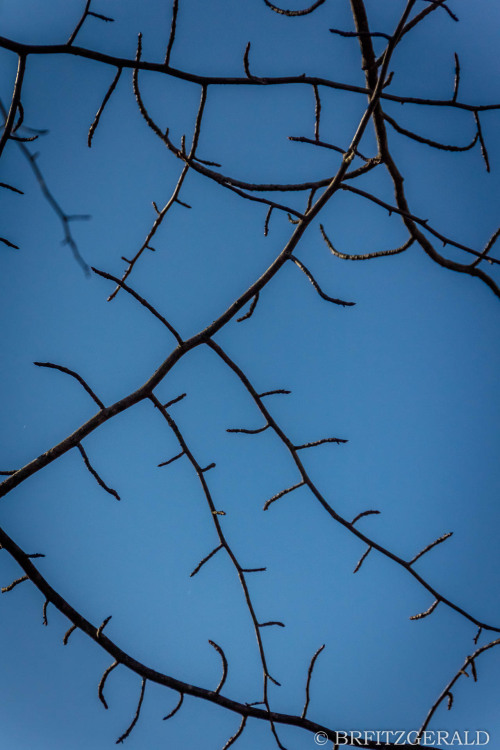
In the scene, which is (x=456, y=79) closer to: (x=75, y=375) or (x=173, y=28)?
(x=173, y=28)

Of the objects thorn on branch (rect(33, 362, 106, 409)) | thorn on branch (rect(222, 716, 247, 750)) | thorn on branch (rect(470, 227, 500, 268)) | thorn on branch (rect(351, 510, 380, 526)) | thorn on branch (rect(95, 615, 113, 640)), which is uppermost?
thorn on branch (rect(470, 227, 500, 268))

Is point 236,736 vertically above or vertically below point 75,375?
below

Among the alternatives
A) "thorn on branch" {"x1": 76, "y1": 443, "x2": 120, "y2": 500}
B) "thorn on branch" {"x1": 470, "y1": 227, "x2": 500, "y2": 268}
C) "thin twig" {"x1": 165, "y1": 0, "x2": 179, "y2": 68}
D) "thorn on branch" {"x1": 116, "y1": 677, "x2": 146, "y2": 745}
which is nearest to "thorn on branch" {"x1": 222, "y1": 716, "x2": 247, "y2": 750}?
"thorn on branch" {"x1": 116, "y1": 677, "x2": 146, "y2": 745}

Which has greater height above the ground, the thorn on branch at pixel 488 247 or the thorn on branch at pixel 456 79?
the thorn on branch at pixel 456 79

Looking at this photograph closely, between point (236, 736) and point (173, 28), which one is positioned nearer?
point (173, 28)

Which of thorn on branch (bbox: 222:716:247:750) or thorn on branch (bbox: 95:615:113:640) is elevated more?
thorn on branch (bbox: 95:615:113:640)

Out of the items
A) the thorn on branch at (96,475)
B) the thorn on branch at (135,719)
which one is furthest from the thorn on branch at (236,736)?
the thorn on branch at (96,475)

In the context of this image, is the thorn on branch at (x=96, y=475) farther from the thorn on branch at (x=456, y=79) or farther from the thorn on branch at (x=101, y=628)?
the thorn on branch at (x=456, y=79)

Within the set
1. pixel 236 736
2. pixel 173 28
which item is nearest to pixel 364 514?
pixel 236 736

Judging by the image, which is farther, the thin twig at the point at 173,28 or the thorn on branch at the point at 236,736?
the thorn on branch at the point at 236,736

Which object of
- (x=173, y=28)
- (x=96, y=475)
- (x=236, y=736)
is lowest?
(x=236, y=736)

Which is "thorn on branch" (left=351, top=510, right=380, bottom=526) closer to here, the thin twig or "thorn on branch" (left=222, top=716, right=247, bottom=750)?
"thorn on branch" (left=222, top=716, right=247, bottom=750)

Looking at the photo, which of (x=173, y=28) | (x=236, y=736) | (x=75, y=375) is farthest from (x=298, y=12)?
(x=236, y=736)

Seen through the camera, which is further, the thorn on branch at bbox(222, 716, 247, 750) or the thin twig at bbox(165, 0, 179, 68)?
the thorn on branch at bbox(222, 716, 247, 750)
